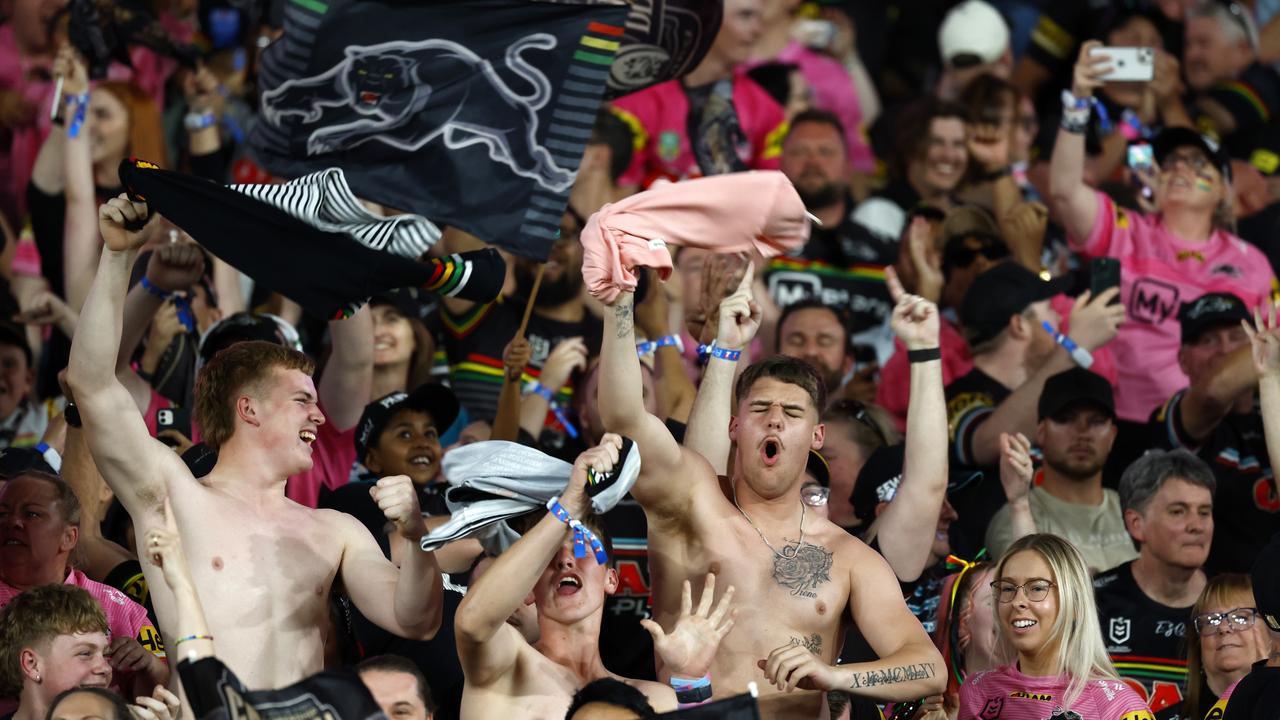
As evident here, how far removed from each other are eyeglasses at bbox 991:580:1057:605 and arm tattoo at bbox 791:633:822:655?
2.74 ft

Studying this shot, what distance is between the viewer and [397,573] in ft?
20.9

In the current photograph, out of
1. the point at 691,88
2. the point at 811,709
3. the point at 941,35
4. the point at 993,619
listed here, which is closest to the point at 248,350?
the point at 811,709

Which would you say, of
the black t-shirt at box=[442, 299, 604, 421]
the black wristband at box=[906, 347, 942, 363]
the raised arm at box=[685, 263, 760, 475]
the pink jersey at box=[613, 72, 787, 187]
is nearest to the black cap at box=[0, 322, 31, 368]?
the black t-shirt at box=[442, 299, 604, 421]

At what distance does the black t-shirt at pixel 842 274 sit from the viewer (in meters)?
11.0

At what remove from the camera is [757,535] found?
6.67 m

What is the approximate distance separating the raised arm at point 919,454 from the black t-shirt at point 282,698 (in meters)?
2.48

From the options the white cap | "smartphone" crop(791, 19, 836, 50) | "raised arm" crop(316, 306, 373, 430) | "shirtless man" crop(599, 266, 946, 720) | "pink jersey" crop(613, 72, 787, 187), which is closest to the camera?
"shirtless man" crop(599, 266, 946, 720)

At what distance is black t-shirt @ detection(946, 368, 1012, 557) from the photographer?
8.77m

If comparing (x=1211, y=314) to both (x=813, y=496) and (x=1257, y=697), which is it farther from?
(x=1257, y=697)

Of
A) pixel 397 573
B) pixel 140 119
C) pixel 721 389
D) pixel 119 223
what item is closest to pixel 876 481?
pixel 721 389

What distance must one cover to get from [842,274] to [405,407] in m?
3.53

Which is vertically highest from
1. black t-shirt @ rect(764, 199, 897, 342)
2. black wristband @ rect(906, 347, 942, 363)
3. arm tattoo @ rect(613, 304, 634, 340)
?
arm tattoo @ rect(613, 304, 634, 340)

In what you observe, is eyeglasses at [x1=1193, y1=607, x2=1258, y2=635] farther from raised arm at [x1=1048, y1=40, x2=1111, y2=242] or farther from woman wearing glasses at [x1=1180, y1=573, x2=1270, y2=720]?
raised arm at [x1=1048, y1=40, x2=1111, y2=242]

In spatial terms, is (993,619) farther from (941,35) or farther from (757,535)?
(941,35)
